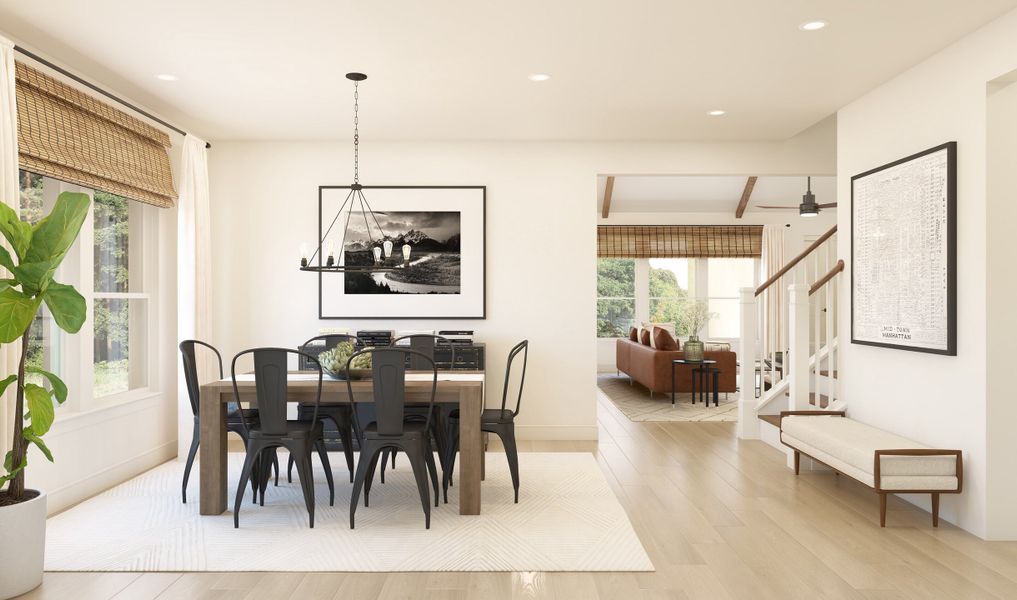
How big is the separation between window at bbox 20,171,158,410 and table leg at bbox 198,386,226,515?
108 centimetres

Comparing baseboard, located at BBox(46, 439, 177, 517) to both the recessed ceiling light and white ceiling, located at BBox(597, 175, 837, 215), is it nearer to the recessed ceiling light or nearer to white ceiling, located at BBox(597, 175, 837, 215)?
the recessed ceiling light

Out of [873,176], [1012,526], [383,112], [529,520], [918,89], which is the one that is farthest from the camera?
[383,112]

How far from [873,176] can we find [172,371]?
518 cm

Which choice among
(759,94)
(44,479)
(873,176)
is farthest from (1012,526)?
(44,479)

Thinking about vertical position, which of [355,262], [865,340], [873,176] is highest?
[873,176]

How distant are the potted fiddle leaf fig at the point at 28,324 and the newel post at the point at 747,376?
4.98 m

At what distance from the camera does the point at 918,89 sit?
13.3 ft

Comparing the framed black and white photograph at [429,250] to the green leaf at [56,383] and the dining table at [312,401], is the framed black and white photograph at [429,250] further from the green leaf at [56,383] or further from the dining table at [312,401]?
the green leaf at [56,383]

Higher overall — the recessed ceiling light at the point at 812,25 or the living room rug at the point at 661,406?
the recessed ceiling light at the point at 812,25

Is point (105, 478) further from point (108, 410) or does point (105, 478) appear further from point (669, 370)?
point (669, 370)

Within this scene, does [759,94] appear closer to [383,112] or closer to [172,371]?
[383,112]

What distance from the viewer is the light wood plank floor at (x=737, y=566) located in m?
2.82

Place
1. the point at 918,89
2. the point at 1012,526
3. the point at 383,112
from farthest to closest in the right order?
the point at 383,112 < the point at 918,89 < the point at 1012,526

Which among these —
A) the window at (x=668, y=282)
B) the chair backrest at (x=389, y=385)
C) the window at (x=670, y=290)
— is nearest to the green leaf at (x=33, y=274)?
the chair backrest at (x=389, y=385)
